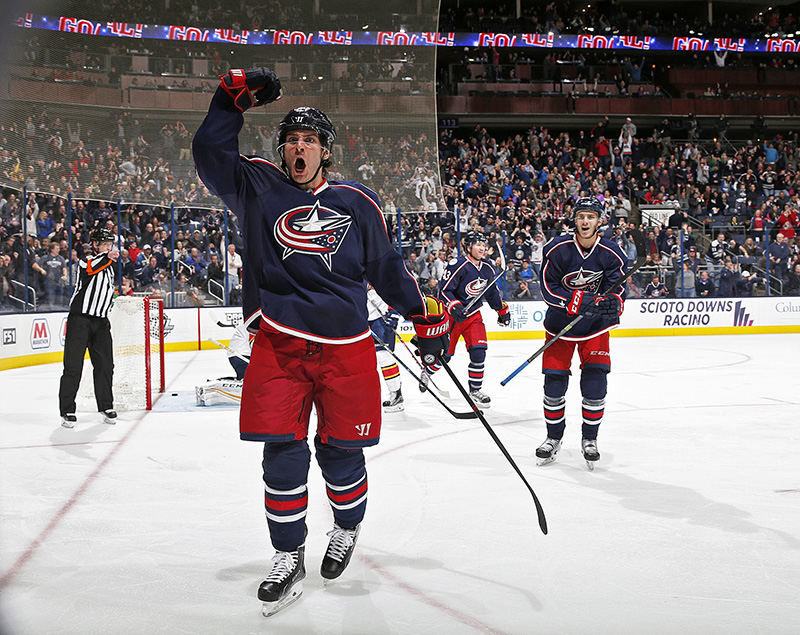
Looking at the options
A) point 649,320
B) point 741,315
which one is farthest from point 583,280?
point 741,315

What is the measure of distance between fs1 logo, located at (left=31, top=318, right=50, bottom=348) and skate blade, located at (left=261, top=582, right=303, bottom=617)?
8526mm

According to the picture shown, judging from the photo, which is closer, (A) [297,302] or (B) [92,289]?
(A) [297,302]

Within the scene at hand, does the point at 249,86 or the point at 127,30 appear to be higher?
the point at 127,30

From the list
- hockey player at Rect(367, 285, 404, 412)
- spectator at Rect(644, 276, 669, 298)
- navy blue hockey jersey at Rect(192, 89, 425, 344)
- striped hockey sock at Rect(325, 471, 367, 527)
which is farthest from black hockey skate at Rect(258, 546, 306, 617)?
spectator at Rect(644, 276, 669, 298)

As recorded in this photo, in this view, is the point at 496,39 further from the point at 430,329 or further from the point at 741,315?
the point at 430,329

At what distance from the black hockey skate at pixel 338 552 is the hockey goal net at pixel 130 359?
4109mm

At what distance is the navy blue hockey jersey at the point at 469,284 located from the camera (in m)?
6.81

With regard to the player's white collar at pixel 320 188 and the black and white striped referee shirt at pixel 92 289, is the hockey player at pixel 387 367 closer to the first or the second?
the black and white striped referee shirt at pixel 92 289

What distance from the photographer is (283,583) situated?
91.4 inches

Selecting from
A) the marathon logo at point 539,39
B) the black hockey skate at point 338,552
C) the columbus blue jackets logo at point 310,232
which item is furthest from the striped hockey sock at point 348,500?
the marathon logo at point 539,39

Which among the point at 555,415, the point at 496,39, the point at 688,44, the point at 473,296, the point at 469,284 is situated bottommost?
the point at 555,415

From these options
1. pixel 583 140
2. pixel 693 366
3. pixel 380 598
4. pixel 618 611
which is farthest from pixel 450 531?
pixel 583 140

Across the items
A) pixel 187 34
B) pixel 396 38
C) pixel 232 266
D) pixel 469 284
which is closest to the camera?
pixel 469 284

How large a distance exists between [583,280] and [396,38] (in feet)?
16.8
